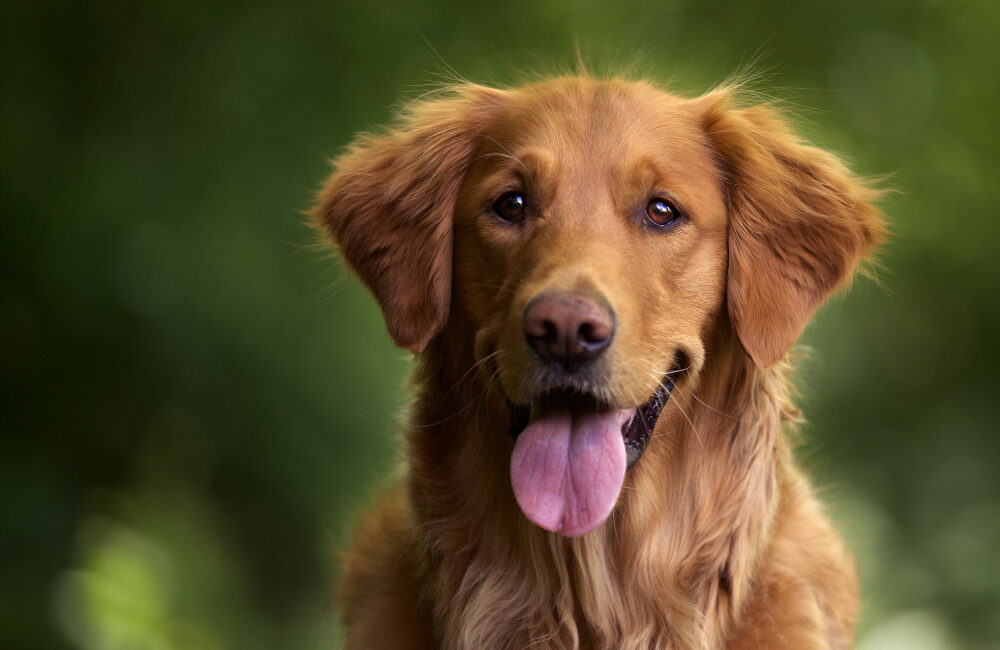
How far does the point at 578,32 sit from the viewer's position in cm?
549

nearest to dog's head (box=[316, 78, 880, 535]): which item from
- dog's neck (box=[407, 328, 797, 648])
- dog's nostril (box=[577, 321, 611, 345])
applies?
dog's nostril (box=[577, 321, 611, 345])

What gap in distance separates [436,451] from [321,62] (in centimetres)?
280

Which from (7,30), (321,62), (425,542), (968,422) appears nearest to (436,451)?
(425,542)

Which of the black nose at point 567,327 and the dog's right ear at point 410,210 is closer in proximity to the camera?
the black nose at point 567,327

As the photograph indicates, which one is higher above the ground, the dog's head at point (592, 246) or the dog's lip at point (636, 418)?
the dog's head at point (592, 246)

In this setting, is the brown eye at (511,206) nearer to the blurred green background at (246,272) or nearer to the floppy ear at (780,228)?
the floppy ear at (780,228)

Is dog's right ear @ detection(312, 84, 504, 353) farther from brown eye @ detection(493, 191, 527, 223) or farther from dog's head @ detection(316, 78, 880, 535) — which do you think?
brown eye @ detection(493, 191, 527, 223)

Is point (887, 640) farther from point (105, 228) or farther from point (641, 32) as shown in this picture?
point (105, 228)

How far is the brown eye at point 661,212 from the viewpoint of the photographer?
289 cm

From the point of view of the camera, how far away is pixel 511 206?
2.97 metres

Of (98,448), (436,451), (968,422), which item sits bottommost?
(98,448)

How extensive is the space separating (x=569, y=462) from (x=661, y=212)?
29.5 inches

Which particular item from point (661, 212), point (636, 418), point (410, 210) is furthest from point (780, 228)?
point (410, 210)

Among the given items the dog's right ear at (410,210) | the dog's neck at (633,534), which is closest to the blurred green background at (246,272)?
the dog's right ear at (410,210)
